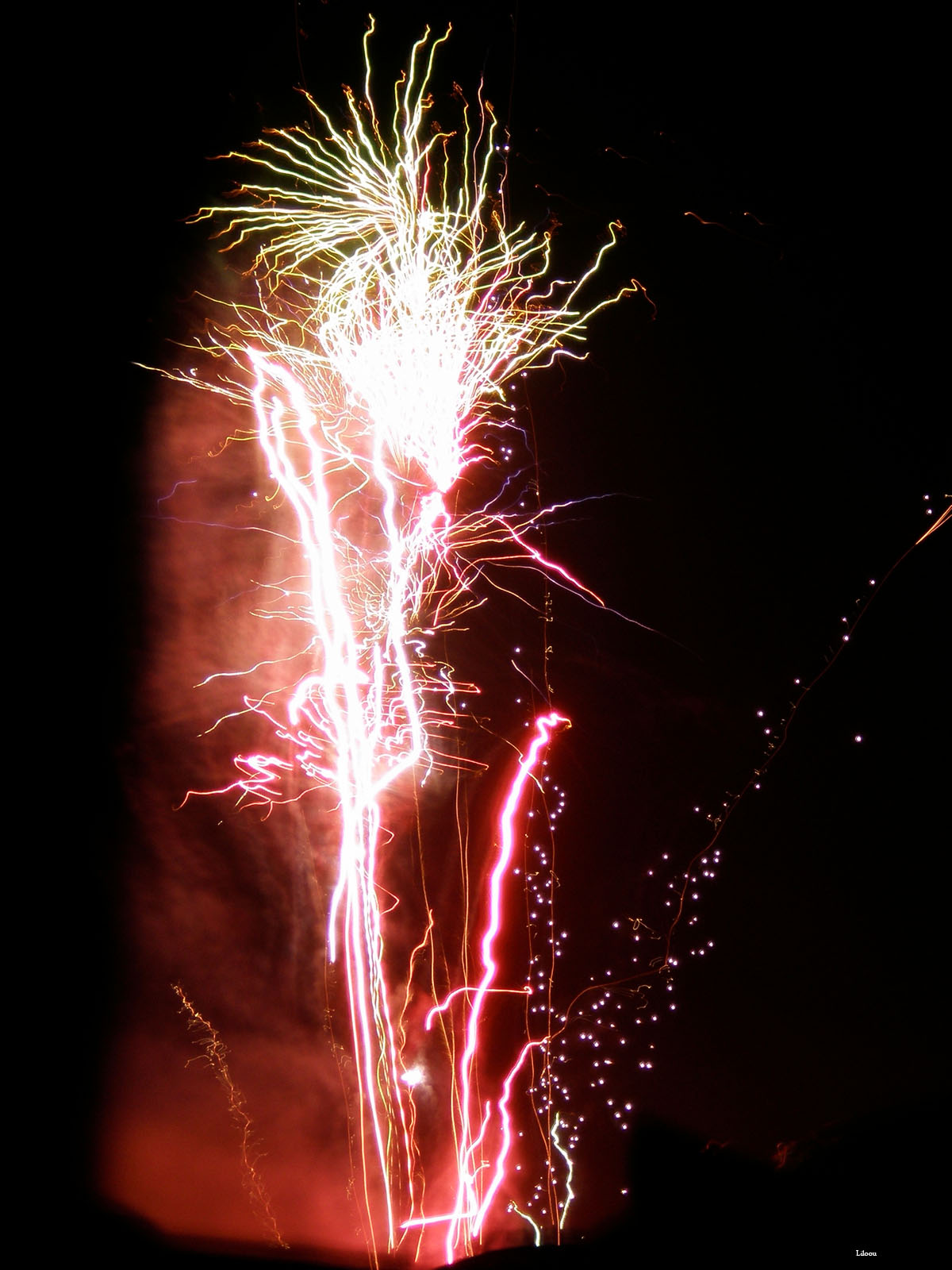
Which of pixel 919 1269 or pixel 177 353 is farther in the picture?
pixel 177 353

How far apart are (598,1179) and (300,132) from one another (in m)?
3.62

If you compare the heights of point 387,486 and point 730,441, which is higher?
point 730,441

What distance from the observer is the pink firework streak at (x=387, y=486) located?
7.12 ft

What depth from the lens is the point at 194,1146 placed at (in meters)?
2.40

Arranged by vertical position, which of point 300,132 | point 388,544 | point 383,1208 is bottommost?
point 383,1208

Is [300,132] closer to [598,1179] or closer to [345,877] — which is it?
[345,877]

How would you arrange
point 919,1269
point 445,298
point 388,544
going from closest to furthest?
point 919,1269, point 445,298, point 388,544

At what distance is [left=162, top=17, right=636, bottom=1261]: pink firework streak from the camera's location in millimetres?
2170

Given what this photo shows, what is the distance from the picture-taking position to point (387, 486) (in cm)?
216

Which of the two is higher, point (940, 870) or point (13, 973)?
point (940, 870)

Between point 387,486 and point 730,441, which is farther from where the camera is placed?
point 730,441

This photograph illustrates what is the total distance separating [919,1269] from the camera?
1068 millimetres

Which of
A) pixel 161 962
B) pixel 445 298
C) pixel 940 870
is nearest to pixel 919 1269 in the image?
pixel 940 870

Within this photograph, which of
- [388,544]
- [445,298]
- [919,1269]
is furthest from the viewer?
[388,544]
